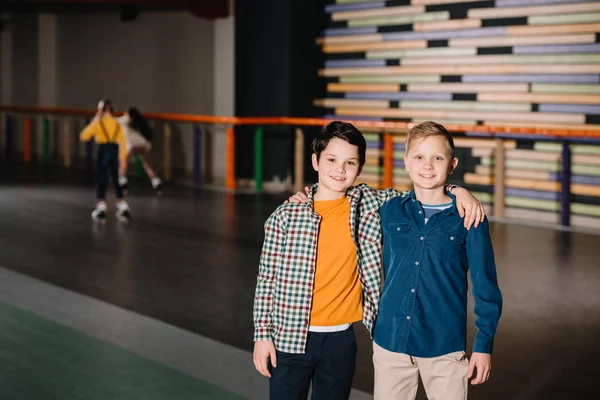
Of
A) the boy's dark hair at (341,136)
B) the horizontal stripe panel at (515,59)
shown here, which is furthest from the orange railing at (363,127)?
the boy's dark hair at (341,136)

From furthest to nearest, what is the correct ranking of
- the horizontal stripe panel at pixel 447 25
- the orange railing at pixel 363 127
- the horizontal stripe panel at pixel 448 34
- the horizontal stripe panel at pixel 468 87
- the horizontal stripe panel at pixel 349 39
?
the horizontal stripe panel at pixel 349 39 < the horizontal stripe panel at pixel 447 25 < the horizontal stripe panel at pixel 448 34 < the horizontal stripe panel at pixel 468 87 < the orange railing at pixel 363 127

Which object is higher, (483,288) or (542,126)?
(542,126)

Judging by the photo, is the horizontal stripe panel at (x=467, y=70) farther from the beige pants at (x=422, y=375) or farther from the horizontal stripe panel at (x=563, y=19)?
Result: the beige pants at (x=422, y=375)

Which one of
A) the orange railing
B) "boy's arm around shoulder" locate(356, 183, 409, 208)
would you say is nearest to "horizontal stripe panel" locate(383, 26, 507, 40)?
the orange railing

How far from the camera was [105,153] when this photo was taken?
12.5 m

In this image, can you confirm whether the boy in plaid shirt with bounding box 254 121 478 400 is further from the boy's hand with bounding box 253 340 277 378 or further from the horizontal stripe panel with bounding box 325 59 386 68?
the horizontal stripe panel with bounding box 325 59 386 68

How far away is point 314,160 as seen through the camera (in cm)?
384

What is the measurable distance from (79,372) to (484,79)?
9.19m

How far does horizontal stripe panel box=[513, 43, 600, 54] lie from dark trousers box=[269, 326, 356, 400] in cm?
953

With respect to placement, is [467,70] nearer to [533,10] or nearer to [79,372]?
[533,10]

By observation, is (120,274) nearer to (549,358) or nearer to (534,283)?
(534,283)

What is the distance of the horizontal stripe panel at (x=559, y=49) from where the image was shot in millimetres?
12422

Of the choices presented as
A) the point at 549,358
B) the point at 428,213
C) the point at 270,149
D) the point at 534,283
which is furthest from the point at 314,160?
the point at 270,149

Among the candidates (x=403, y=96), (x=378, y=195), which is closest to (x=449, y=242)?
(x=378, y=195)
